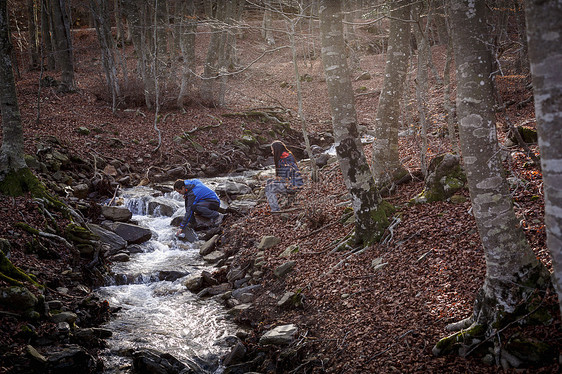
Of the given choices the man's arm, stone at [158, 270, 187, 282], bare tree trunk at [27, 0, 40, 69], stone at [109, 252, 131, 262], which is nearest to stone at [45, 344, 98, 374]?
stone at [158, 270, 187, 282]

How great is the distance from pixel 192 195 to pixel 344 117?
5.52 meters

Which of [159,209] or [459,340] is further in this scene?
[159,209]

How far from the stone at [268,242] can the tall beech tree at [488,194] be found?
5093 mm

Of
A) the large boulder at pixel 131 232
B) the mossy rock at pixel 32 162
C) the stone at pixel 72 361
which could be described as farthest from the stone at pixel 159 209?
the stone at pixel 72 361

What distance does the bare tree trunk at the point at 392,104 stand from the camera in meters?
8.22

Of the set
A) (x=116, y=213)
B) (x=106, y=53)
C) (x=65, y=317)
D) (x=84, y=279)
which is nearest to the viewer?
(x=65, y=317)

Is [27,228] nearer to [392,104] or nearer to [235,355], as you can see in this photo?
[235,355]

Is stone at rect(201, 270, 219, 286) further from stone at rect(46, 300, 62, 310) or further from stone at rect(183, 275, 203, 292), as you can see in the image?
stone at rect(46, 300, 62, 310)

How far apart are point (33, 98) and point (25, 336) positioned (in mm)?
16237

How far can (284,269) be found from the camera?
23.5ft

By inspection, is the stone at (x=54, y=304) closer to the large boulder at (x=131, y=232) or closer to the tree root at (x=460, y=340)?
the large boulder at (x=131, y=232)

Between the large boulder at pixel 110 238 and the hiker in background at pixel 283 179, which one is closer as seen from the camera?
the large boulder at pixel 110 238

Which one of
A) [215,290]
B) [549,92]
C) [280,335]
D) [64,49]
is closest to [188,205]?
[215,290]

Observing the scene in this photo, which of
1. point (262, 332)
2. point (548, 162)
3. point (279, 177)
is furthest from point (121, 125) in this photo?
point (548, 162)
